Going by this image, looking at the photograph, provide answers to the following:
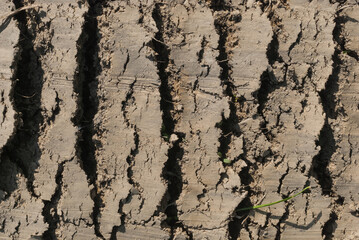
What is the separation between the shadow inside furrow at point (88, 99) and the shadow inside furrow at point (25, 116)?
212 mm

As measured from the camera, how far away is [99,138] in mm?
2125

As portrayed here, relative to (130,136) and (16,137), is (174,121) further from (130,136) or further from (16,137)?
(16,137)

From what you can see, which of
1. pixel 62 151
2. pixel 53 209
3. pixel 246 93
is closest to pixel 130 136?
pixel 62 151

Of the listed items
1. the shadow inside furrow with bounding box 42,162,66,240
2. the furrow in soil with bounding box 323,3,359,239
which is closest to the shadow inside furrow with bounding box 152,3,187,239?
the shadow inside furrow with bounding box 42,162,66,240

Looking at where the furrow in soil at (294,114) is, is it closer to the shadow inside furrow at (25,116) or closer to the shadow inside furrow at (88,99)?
the shadow inside furrow at (88,99)

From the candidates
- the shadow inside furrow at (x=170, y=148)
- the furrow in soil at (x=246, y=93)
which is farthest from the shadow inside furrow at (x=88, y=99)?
the furrow in soil at (x=246, y=93)

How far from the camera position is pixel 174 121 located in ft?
7.08

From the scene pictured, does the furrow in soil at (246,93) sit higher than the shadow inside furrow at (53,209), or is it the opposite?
the furrow in soil at (246,93)

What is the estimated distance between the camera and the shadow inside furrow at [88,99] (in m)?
2.10

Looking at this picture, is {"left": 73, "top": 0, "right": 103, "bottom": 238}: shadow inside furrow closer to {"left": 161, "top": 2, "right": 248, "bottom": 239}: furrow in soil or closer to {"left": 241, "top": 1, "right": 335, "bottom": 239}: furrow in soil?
{"left": 161, "top": 2, "right": 248, "bottom": 239}: furrow in soil

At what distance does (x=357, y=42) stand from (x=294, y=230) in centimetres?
111

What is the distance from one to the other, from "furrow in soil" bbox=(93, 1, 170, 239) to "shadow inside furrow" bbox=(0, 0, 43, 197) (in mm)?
319

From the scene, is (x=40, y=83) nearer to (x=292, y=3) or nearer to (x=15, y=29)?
(x=15, y=29)

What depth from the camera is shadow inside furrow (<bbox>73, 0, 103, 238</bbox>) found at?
2.10m
